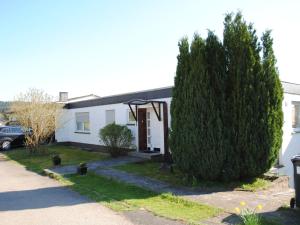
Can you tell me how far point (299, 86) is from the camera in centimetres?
1554

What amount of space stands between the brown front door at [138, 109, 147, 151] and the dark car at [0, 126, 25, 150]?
1145 centimetres

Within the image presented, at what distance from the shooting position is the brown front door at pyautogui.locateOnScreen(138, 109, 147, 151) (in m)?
17.5

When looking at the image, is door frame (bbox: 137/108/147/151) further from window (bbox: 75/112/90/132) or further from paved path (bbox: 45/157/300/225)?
window (bbox: 75/112/90/132)

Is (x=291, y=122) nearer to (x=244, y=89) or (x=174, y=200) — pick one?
(x=244, y=89)

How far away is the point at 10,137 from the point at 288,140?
19.2 metres

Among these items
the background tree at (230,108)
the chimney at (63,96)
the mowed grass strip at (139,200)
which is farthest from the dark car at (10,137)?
the background tree at (230,108)

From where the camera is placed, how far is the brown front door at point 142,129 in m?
17.5

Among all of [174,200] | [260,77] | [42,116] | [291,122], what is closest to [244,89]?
[260,77]

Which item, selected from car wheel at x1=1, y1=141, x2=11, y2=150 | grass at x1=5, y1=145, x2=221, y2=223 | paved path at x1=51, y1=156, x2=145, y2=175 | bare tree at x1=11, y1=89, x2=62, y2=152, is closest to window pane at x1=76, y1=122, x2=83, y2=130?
bare tree at x1=11, y1=89, x2=62, y2=152

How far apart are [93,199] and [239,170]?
4.15 meters

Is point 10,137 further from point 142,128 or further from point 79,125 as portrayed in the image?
point 142,128

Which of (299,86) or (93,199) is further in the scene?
(299,86)

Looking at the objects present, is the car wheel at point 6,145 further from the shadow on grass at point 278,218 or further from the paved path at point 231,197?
the shadow on grass at point 278,218

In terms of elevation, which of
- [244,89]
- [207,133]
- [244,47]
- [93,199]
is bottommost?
[93,199]
